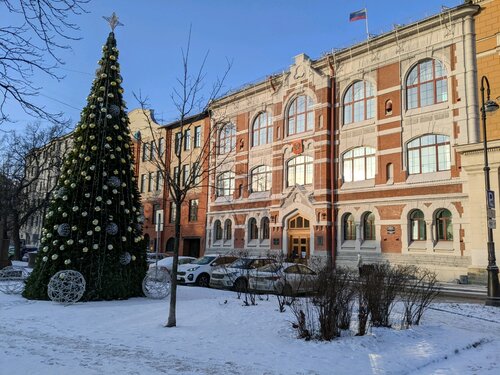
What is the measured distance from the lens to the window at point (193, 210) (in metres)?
44.0

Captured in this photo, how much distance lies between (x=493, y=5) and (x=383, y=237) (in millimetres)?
14749

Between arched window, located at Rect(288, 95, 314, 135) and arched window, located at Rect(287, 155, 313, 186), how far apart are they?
229 cm

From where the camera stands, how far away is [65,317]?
34.6ft

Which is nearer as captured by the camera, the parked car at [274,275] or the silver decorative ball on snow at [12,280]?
the silver decorative ball on snow at [12,280]

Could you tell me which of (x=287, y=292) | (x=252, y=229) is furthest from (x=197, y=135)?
(x=287, y=292)

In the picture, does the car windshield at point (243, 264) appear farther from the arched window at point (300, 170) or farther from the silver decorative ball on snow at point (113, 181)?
the arched window at point (300, 170)

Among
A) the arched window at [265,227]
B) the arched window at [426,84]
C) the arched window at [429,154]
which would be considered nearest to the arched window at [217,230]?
the arched window at [265,227]

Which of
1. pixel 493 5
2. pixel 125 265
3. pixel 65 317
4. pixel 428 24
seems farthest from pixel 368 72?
pixel 65 317

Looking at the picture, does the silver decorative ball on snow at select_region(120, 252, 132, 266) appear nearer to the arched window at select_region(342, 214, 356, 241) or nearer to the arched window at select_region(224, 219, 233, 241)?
the arched window at select_region(342, 214, 356, 241)

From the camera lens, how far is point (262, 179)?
3741 centimetres

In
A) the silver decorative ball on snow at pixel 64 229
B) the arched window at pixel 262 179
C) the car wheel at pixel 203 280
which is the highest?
the arched window at pixel 262 179

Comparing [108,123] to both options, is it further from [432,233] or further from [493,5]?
[493,5]

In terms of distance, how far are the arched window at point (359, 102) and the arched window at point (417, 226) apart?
7.36 meters

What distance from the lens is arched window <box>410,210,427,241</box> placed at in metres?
26.6
